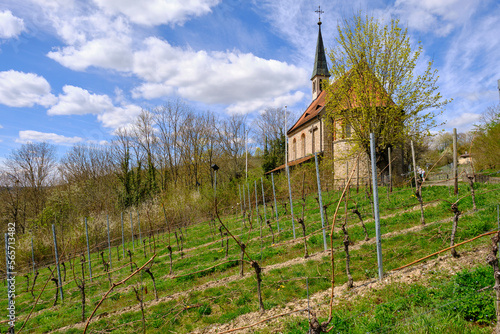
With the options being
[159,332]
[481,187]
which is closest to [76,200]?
[159,332]

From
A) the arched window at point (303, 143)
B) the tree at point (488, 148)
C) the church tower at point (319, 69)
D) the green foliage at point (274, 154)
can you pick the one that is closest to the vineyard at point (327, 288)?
the tree at point (488, 148)

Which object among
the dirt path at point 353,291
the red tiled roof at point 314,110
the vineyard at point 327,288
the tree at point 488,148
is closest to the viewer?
the vineyard at point 327,288

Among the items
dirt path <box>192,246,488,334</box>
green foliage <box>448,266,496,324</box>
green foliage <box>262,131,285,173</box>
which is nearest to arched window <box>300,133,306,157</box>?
green foliage <box>262,131,285,173</box>

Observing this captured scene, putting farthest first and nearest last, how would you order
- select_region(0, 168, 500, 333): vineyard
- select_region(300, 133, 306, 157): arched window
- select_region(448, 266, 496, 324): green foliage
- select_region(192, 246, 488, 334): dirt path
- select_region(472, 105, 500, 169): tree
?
select_region(300, 133, 306, 157): arched window, select_region(472, 105, 500, 169): tree, select_region(192, 246, 488, 334): dirt path, select_region(0, 168, 500, 333): vineyard, select_region(448, 266, 496, 324): green foliage

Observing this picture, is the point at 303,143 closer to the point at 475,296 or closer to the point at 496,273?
the point at 475,296

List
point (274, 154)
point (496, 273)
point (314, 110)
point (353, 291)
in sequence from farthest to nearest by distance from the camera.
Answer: point (274, 154) → point (314, 110) → point (353, 291) → point (496, 273)

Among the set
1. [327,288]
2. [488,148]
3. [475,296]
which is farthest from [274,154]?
[475,296]

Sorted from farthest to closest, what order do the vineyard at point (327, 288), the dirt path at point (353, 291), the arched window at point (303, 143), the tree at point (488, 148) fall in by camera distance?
the arched window at point (303, 143), the tree at point (488, 148), the dirt path at point (353, 291), the vineyard at point (327, 288)

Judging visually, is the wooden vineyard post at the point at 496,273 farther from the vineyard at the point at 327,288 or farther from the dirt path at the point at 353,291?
the dirt path at the point at 353,291

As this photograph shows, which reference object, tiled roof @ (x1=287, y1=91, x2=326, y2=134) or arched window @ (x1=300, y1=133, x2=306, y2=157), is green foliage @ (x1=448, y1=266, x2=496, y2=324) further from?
arched window @ (x1=300, y1=133, x2=306, y2=157)

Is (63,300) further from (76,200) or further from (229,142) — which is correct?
(229,142)

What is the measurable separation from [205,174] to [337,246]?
29809mm

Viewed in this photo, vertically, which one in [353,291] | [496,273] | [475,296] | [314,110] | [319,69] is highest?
[319,69]

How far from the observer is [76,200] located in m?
30.5
